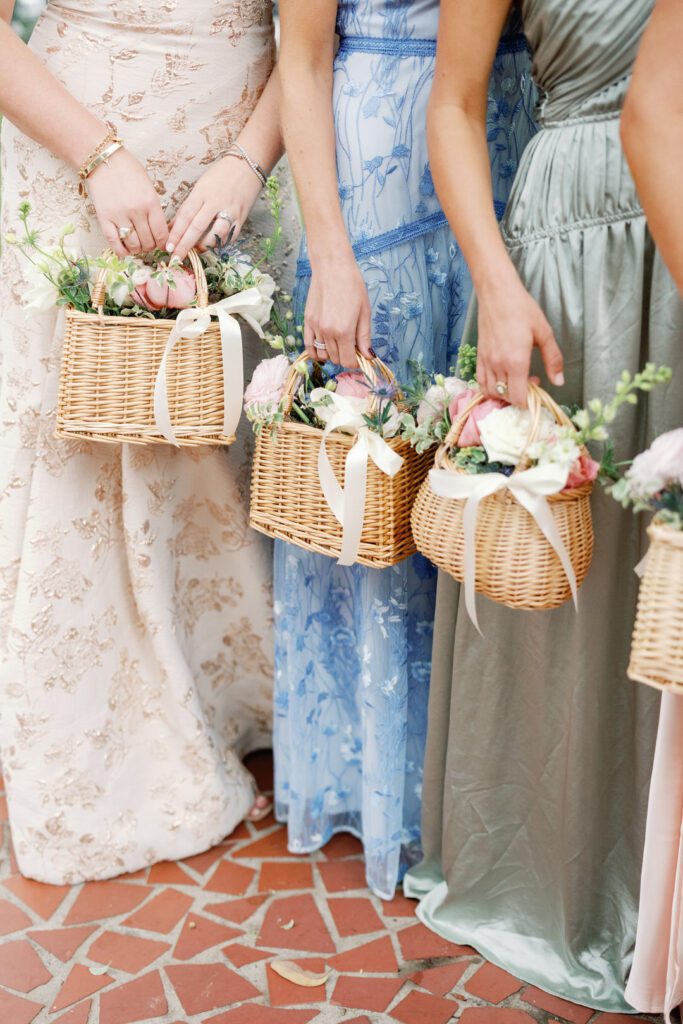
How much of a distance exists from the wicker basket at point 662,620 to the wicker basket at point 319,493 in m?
0.59

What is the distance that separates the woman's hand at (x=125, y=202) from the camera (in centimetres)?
203

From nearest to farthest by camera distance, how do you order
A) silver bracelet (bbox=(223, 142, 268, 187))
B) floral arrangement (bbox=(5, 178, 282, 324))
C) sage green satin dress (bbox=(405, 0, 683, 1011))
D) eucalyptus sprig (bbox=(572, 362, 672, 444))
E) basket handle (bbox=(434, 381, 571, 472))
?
eucalyptus sprig (bbox=(572, 362, 672, 444)) < basket handle (bbox=(434, 381, 571, 472)) < sage green satin dress (bbox=(405, 0, 683, 1011)) < floral arrangement (bbox=(5, 178, 282, 324)) < silver bracelet (bbox=(223, 142, 268, 187))

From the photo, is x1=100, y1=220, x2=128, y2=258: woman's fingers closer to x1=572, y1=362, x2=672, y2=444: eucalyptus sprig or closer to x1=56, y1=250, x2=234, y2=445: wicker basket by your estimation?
x1=56, y1=250, x2=234, y2=445: wicker basket

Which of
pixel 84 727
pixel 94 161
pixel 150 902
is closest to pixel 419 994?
pixel 150 902

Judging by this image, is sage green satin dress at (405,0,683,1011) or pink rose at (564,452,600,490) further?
sage green satin dress at (405,0,683,1011)

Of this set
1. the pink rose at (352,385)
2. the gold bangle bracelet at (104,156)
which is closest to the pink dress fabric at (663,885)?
the pink rose at (352,385)

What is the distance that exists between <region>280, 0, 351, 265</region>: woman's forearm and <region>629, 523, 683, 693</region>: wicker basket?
92 centimetres

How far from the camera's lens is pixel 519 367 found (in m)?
1.64

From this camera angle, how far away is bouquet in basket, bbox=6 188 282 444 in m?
1.95

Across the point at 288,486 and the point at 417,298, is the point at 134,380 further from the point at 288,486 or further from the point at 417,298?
the point at 417,298

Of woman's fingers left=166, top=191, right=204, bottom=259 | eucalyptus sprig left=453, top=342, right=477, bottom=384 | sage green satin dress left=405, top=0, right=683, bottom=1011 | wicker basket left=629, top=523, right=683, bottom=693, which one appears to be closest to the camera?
wicker basket left=629, top=523, right=683, bottom=693

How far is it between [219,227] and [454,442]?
0.75 metres

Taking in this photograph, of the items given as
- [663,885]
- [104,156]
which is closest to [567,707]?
[663,885]

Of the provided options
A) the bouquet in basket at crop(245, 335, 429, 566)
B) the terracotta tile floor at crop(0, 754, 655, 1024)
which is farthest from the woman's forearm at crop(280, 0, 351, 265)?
the terracotta tile floor at crop(0, 754, 655, 1024)
